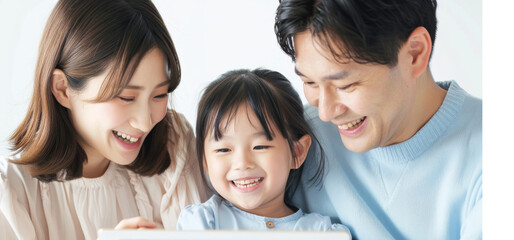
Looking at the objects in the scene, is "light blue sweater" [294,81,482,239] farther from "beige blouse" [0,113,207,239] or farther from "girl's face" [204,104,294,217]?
"beige blouse" [0,113,207,239]

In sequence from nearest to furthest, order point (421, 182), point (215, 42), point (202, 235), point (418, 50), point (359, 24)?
point (202, 235)
point (359, 24)
point (418, 50)
point (421, 182)
point (215, 42)

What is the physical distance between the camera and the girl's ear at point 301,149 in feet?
4.90

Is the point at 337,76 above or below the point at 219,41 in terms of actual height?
below

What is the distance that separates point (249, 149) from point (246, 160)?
1.3 inches

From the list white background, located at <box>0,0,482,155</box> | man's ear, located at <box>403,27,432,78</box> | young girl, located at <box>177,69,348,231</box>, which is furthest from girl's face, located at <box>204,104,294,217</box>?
white background, located at <box>0,0,482,155</box>

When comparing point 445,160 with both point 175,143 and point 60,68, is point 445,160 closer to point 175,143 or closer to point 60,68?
point 175,143

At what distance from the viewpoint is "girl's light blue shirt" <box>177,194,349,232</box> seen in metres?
1.43

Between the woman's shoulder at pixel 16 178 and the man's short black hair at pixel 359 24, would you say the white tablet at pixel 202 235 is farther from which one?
the woman's shoulder at pixel 16 178

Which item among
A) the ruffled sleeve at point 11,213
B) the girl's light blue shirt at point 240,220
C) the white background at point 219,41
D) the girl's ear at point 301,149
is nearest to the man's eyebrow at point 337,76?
the girl's ear at point 301,149

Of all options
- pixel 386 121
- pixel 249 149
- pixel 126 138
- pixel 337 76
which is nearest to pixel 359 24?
pixel 337 76

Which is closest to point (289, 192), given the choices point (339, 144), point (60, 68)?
point (339, 144)

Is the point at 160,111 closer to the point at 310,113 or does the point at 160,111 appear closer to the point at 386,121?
the point at 310,113

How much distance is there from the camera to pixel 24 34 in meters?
1.94

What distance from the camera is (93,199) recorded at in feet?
5.06
